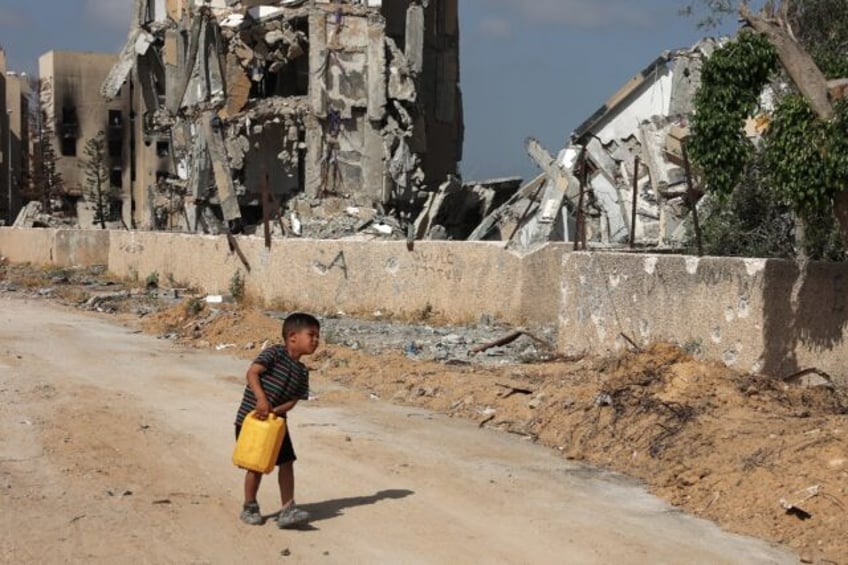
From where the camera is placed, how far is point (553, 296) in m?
14.5

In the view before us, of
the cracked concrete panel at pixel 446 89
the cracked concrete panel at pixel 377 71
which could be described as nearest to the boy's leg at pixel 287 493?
the cracked concrete panel at pixel 377 71

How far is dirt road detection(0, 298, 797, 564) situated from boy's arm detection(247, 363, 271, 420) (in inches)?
27.1

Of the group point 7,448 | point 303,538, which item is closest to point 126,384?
point 7,448

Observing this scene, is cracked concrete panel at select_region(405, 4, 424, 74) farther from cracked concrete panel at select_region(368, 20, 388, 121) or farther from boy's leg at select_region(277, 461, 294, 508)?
Result: boy's leg at select_region(277, 461, 294, 508)

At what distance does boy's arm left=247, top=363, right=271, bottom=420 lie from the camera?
6051 millimetres

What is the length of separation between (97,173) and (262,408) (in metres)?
53.0

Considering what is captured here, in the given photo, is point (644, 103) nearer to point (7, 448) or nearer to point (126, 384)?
point (126, 384)

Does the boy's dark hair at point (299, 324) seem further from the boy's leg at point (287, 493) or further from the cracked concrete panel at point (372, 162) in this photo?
the cracked concrete panel at point (372, 162)

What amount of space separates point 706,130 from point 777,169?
2.86 ft

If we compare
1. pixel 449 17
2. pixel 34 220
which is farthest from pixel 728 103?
pixel 34 220

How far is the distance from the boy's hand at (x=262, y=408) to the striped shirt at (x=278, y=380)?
80mm

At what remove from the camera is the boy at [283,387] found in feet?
20.2

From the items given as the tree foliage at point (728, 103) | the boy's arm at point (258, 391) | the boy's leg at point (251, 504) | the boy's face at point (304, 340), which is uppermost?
the tree foliage at point (728, 103)

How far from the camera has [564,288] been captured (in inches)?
483
